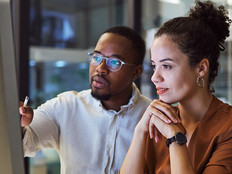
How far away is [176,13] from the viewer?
3.13m

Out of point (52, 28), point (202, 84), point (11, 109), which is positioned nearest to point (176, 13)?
point (52, 28)

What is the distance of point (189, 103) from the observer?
1198mm

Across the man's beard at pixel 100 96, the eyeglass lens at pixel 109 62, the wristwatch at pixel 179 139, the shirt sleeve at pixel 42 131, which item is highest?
the eyeglass lens at pixel 109 62

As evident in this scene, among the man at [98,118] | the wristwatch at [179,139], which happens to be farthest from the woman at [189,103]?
the man at [98,118]

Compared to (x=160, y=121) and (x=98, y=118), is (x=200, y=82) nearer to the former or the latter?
(x=160, y=121)

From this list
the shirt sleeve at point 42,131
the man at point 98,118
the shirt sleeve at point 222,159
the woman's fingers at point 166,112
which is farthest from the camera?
the man at point 98,118

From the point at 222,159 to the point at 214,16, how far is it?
23.5 inches

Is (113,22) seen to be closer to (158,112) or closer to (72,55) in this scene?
(72,55)

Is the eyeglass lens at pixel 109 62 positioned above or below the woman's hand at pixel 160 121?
above

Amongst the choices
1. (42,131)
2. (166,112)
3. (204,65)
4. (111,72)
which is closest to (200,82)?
(204,65)

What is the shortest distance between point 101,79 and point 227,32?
64cm

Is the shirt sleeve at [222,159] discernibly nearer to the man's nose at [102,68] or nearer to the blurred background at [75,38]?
the man's nose at [102,68]

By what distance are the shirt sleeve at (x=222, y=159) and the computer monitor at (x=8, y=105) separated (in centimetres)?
75

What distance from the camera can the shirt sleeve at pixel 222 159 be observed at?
1.02m
